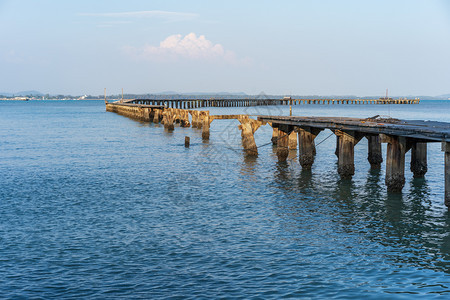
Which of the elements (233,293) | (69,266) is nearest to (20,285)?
(69,266)

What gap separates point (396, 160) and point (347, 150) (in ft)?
14.6

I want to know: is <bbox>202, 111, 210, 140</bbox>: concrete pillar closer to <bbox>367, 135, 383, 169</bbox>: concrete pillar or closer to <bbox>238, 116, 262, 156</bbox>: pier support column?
<bbox>238, 116, 262, 156</bbox>: pier support column

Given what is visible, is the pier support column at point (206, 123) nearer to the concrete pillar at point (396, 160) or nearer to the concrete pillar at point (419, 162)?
the concrete pillar at point (419, 162)

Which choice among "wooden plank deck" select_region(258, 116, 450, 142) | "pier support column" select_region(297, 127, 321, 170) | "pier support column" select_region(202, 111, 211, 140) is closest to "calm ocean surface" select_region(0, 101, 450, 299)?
"pier support column" select_region(297, 127, 321, 170)

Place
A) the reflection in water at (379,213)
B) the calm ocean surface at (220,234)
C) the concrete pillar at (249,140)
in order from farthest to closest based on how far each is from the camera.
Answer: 1. the concrete pillar at (249,140)
2. the reflection in water at (379,213)
3. the calm ocean surface at (220,234)

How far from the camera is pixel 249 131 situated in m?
40.2

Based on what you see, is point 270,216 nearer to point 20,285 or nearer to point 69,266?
point 69,266

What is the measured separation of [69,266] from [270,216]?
8.97m

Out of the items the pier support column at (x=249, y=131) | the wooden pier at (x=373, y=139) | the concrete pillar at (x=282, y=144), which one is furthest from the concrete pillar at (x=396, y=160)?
the pier support column at (x=249, y=131)

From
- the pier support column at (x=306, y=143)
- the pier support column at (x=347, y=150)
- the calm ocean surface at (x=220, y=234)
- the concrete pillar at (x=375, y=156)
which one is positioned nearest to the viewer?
the calm ocean surface at (x=220, y=234)

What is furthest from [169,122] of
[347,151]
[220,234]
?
[220,234]

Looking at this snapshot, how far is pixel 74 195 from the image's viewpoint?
2550cm

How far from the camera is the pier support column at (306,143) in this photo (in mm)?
31984

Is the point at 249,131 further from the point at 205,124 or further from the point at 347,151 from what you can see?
the point at 347,151
